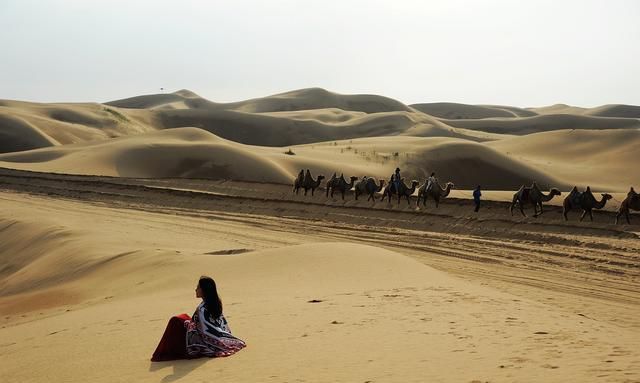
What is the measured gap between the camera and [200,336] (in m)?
8.98

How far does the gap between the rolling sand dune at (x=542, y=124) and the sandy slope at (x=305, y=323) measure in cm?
11976

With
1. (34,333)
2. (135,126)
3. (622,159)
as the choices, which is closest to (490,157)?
(622,159)

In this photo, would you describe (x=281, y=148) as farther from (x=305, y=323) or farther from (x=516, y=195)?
(x=305, y=323)

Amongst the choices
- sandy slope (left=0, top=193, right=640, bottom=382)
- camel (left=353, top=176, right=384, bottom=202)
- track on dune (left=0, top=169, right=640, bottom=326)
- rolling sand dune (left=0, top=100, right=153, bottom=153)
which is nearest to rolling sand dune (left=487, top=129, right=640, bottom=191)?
camel (left=353, top=176, right=384, bottom=202)

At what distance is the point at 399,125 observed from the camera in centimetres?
10888

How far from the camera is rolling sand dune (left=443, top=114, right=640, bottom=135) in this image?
5241 inches

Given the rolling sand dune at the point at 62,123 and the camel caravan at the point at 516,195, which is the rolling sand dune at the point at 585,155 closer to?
the camel caravan at the point at 516,195

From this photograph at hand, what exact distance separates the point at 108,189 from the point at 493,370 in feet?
109

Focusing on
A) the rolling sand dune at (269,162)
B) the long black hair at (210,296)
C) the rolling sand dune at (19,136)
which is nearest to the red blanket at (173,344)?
the long black hair at (210,296)

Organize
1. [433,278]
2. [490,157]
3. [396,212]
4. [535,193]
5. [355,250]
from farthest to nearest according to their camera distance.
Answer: [490,157] < [396,212] < [535,193] < [355,250] < [433,278]

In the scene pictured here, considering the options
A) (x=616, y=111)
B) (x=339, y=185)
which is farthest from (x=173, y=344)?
(x=616, y=111)

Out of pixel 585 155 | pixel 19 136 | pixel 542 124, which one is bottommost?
pixel 585 155

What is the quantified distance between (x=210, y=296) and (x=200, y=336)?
46 centimetres

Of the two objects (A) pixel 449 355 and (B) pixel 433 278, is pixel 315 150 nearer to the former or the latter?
(B) pixel 433 278
